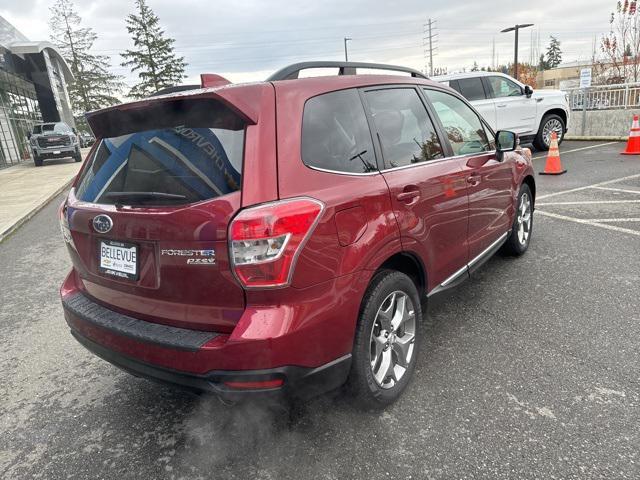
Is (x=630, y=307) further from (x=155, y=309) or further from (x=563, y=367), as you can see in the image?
(x=155, y=309)

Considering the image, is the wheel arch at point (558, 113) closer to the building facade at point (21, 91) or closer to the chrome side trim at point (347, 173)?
the chrome side trim at point (347, 173)

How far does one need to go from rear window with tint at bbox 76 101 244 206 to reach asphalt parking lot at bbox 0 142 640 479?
1.25 meters

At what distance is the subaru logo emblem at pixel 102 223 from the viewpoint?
220 centimetres

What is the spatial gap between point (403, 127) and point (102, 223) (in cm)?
175

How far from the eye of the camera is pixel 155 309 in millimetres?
2146

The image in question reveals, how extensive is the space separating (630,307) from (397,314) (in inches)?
81.2

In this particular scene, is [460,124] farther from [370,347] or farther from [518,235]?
[370,347]

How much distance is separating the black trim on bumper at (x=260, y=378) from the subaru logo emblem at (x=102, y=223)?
61cm

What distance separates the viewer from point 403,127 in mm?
2771

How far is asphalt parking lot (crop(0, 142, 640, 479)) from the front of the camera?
2.13 metres

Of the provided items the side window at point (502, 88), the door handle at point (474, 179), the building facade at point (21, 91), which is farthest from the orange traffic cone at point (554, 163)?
the building facade at point (21, 91)

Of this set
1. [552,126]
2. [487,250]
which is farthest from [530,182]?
[552,126]

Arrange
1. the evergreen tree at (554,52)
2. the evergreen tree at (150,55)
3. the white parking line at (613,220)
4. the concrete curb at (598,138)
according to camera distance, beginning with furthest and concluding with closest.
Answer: the evergreen tree at (554,52) < the evergreen tree at (150,55) < the concrete curb at (598,138) < the white parking line at (613,220)

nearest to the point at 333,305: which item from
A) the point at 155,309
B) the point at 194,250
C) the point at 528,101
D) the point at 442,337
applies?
the point at 194,250
